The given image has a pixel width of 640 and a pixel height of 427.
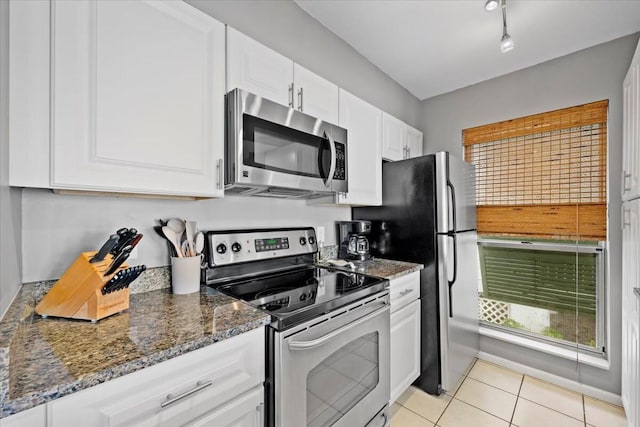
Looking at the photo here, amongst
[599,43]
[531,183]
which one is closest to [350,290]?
[531,183]

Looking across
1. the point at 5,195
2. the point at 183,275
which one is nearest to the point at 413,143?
the point at 183,275

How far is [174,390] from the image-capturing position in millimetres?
806

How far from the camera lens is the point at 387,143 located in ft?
7.71

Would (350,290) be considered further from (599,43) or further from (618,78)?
(599,43)

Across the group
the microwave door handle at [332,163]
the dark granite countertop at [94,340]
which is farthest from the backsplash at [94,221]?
the microwave door handle at [332,163]

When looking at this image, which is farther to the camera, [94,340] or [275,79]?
[275,79]

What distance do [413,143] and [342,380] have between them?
7.24 ft

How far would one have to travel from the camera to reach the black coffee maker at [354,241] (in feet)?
7.16

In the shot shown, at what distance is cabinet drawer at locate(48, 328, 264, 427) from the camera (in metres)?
0.67

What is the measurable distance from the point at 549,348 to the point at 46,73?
11.1 feet

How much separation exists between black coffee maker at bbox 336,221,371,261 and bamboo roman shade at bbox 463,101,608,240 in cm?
124

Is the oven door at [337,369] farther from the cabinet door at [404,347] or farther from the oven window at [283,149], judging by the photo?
the oven window at [283,149]

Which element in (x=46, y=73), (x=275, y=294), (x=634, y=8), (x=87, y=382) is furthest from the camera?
(x=634, y=8)

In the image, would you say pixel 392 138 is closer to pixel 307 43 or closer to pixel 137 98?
pixel 307 43
